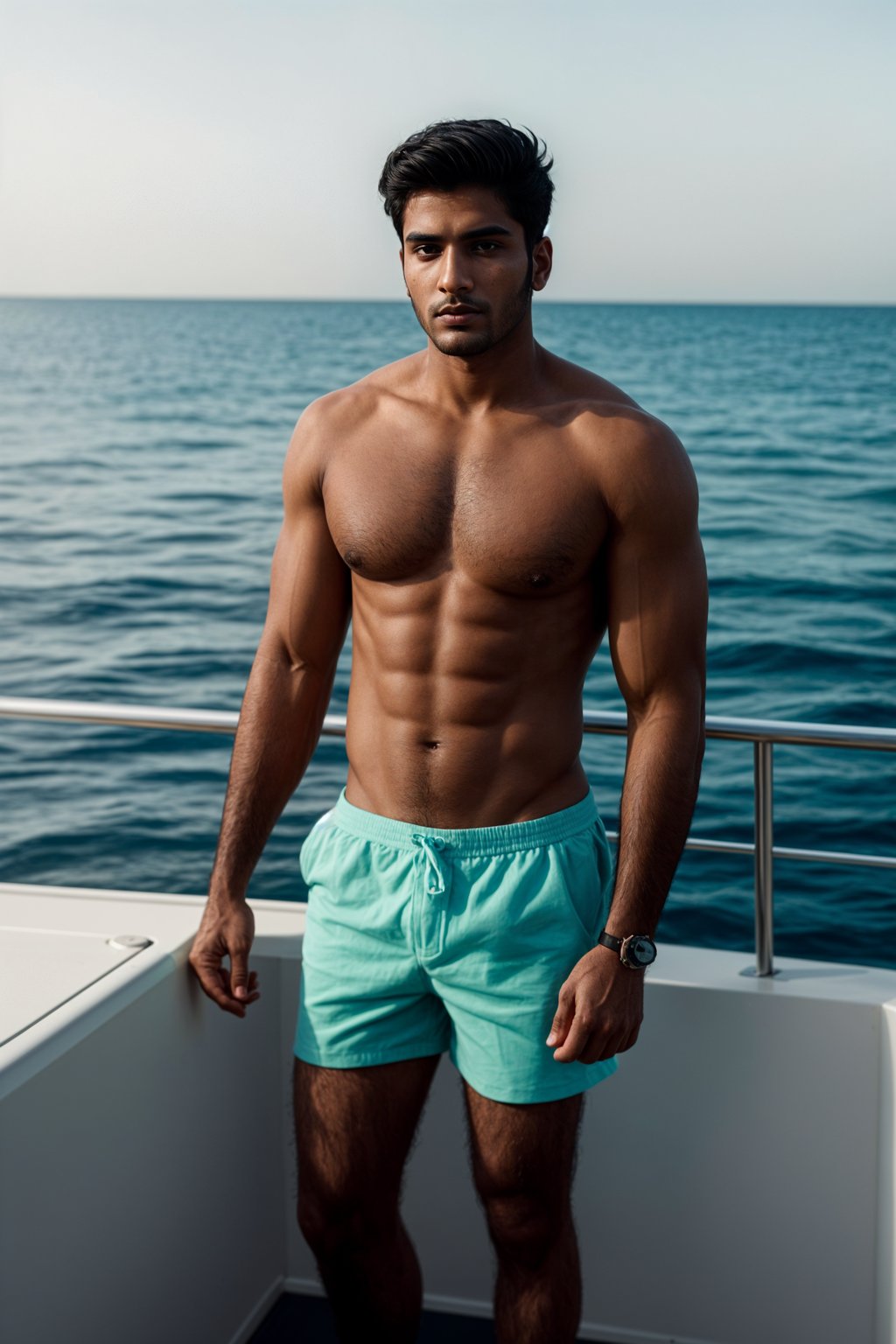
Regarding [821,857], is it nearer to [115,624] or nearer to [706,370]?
[115,624]

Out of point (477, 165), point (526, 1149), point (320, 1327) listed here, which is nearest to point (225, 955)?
point (526, 1149)

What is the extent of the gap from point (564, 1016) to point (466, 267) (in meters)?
0.87

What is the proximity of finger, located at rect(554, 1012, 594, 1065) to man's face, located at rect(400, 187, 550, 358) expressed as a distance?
2.56ft

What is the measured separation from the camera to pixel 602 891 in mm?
1756

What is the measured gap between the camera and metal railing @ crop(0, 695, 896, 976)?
6.21 feet

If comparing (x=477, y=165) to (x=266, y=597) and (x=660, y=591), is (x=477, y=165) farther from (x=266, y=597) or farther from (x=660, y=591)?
(x=266, y=597)

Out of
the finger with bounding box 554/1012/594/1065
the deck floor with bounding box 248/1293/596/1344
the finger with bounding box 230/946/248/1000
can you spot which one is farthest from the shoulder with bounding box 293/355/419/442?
the deck floor with bounding box 248/1293/596/1344

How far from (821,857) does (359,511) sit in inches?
33.5

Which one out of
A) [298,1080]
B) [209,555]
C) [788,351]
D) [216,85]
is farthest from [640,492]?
[788,351]

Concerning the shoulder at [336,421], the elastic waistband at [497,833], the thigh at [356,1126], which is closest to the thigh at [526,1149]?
the thigh at [356,1126]

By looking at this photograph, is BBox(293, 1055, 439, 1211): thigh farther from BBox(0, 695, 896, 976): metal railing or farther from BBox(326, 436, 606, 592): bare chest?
BBox(326, 436, 606, 592): bare chest

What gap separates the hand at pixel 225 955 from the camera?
1855 mm

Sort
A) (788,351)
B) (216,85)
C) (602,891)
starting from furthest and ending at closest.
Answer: (788,351), (216,85), (602,891)

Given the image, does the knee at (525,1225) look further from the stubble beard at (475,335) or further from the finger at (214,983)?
the stubble beard at (475,335)
